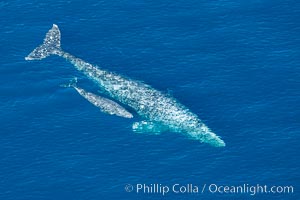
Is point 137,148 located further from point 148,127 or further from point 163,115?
point 163,115

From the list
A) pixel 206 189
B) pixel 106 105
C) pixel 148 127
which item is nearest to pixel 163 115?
pixel 148 127

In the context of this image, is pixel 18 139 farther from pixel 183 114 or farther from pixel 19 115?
pixel 183 114

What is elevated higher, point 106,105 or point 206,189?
point 106,105

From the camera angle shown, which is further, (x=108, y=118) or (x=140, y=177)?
(x=108, y=118)

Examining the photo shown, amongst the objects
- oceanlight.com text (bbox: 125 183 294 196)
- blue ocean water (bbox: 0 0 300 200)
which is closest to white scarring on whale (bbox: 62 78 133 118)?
blue ocean water (bbox: 0 0 300 200)

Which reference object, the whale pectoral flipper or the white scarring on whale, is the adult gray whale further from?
the white scarring on whale

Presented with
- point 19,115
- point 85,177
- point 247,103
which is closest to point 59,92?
point 19,115

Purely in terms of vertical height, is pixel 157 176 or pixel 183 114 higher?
pixel 183 114

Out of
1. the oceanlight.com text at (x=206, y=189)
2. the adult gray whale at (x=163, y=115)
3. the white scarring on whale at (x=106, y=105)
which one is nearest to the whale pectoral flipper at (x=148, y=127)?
the adult gray whale at (x=163, y=115)

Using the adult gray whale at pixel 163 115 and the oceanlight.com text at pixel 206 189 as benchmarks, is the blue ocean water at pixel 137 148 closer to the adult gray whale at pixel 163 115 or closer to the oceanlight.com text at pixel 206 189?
the oceanlight.com text at pixel 206 189
